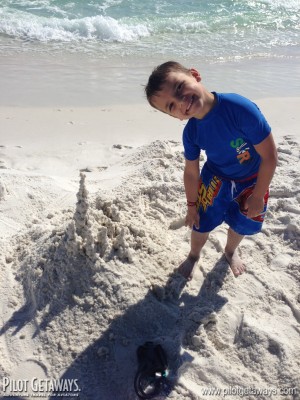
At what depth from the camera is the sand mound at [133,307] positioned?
2.06 meters

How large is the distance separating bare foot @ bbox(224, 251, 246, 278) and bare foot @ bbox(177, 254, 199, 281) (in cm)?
22

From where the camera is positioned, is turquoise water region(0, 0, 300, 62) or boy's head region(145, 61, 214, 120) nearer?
boy's head region(145, 61, 214, 120)

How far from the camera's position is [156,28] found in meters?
9.06

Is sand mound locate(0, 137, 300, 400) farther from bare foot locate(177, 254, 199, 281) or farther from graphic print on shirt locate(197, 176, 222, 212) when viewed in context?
graphic print on shirt locate(197, 176, 222, 212)

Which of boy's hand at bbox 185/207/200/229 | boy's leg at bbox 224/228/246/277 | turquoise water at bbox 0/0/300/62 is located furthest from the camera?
turquoise water at bbox 0/0/300/62

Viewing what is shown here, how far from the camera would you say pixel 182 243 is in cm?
288

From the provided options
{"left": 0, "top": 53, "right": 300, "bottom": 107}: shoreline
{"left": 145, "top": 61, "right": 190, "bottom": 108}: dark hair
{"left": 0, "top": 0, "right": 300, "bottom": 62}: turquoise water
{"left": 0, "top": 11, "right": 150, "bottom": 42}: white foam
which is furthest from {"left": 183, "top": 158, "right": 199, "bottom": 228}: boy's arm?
{"left": 0, "top": 11, "right": 150, "bottom": 42}: white foam

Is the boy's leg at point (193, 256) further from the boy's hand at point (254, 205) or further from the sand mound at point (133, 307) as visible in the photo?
the boy's hand at point (254, 205)

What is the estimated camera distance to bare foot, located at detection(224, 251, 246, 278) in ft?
8.63

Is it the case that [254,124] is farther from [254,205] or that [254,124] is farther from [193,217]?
[193,217]

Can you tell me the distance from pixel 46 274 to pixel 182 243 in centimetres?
98

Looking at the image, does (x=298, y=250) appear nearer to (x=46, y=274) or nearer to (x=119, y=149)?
(x=46, y=274)

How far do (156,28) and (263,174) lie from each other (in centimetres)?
783

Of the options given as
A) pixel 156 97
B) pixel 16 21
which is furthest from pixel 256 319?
pixel 16 21
